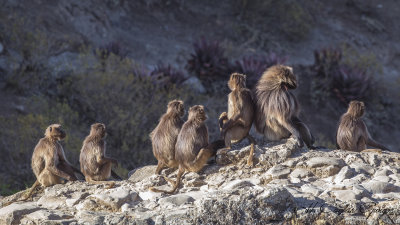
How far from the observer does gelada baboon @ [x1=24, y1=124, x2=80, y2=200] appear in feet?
23.2

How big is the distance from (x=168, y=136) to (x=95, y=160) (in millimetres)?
926

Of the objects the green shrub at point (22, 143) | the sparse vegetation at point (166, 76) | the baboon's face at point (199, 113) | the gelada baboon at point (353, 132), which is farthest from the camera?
the sparse vegetation at point (166, 76)

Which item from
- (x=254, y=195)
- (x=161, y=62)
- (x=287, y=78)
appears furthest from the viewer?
(x=161, y=62)

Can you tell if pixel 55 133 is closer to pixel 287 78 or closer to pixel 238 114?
pixel 238 114

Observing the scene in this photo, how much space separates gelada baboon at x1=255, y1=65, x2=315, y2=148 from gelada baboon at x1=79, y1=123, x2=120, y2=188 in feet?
6.38

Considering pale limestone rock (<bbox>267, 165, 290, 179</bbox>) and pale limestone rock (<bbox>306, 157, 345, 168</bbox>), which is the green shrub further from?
pale limestone rock (<bbox>306, 157, 345, 168</bbox>)

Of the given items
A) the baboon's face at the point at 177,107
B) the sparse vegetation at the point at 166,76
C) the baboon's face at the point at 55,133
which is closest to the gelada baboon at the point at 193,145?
the baboon's face at the point at 177,107

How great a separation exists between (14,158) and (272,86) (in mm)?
6522

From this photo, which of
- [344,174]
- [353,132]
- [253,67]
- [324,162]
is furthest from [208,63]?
[344,174]

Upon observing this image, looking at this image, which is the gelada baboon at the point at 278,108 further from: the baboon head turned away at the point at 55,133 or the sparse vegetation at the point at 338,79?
the sparse vegetation at the point at 338,79

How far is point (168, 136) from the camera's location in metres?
6.99

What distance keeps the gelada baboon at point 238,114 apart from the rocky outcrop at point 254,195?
0.32m

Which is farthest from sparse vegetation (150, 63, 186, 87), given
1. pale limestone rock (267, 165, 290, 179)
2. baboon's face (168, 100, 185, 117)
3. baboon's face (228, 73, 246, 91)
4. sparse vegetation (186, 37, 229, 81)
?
pale limestone rock (267, 165, 290, 179)

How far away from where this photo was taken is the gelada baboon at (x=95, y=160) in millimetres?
7039
